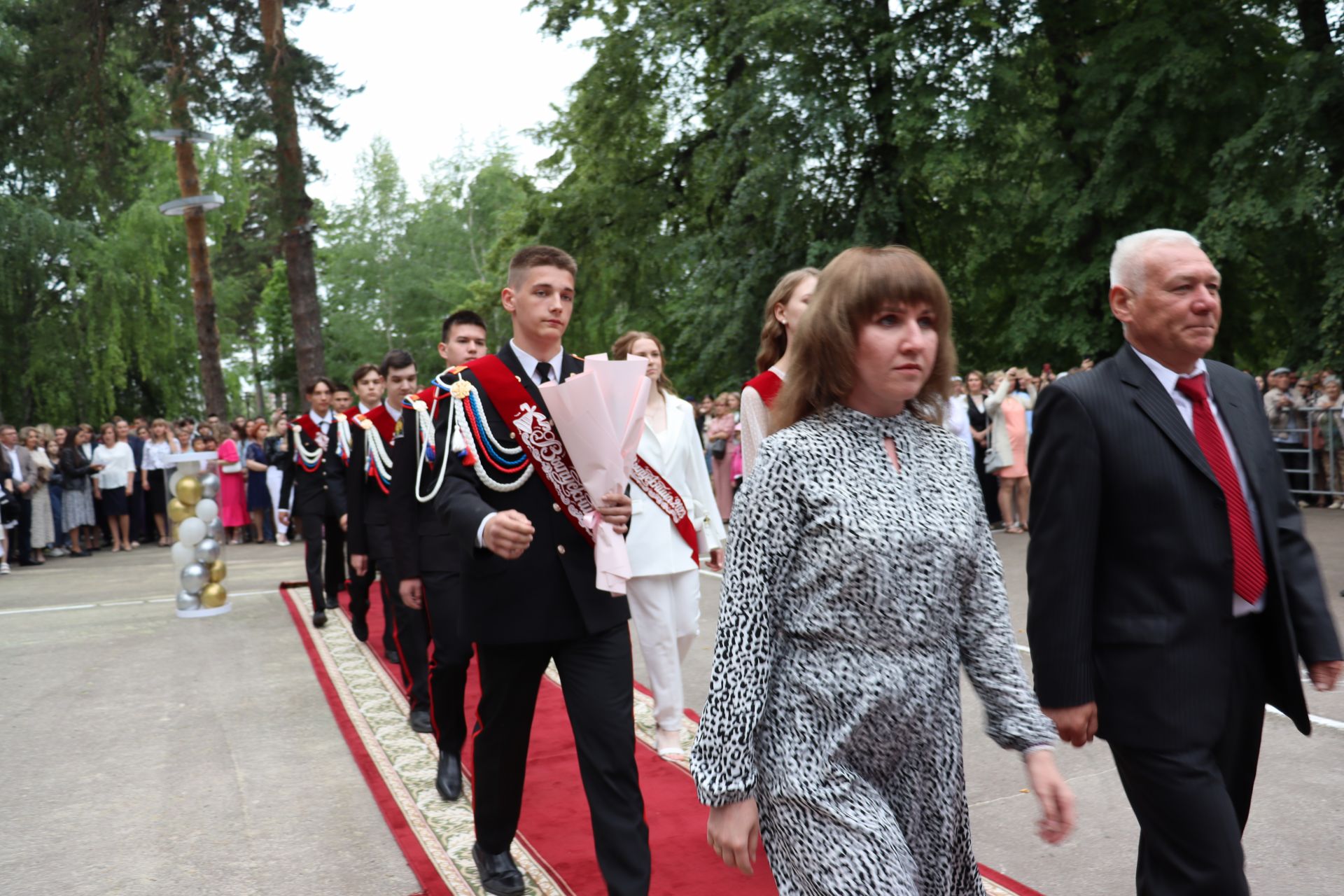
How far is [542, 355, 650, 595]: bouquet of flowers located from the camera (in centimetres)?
387

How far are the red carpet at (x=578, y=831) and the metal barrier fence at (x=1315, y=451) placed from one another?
10.5 meters

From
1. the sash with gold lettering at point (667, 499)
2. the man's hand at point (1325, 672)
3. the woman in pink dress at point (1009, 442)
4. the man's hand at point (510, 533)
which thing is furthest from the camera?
the woman in pink dress at point (1009, 442)

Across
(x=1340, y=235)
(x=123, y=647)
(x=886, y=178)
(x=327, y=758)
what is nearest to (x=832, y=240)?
(x=886, y=178)

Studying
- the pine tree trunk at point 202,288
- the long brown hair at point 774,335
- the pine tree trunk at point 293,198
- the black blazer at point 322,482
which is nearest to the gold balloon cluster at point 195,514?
the black blazer at point 322,482

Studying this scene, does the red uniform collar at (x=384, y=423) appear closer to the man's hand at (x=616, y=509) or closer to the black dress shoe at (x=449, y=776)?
the black dress shoe at (x=449, y=776)

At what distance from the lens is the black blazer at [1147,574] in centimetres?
294

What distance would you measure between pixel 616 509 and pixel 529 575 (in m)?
0.36

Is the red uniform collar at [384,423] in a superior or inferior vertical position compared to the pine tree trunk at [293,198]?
inferior

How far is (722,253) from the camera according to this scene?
22.1 m

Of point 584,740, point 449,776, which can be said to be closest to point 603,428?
point 584,740

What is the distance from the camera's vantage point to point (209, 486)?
491 inches

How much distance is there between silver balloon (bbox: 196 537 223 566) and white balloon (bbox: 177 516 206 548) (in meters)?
0.06

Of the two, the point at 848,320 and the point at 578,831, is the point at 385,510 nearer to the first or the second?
the point at 578,831

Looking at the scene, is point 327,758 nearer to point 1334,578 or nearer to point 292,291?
point 1334,578
